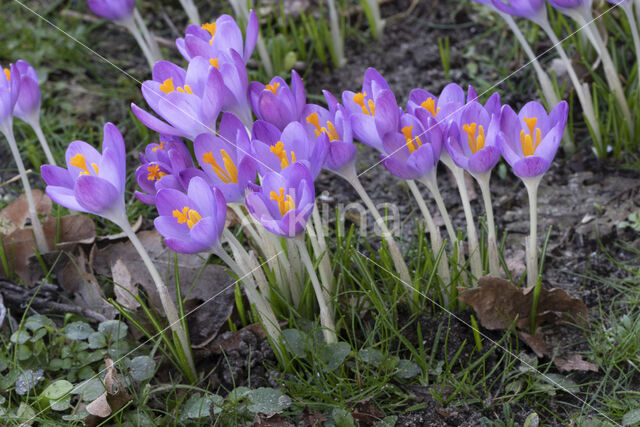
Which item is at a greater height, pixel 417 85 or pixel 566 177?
pixel 417 85

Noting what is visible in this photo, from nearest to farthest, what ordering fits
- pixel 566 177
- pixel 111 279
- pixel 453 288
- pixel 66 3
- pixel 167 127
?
pixel 167 127 → pixel 453 288 → pixel 111 279 → pixel 566 177 → pixel 66 3

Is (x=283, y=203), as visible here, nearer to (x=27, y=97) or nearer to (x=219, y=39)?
(x=219, y=39)

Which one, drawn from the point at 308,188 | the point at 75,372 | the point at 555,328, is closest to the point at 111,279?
the point at 75,372

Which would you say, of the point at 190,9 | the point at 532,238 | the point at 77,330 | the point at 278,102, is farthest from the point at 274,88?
the point at 190,9

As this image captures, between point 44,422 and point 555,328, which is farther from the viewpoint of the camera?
point 555,328

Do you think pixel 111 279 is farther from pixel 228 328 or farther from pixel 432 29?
pixel 432 29

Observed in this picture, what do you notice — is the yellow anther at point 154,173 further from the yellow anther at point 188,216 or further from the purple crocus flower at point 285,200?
the purple crocus flower at point 285,200
